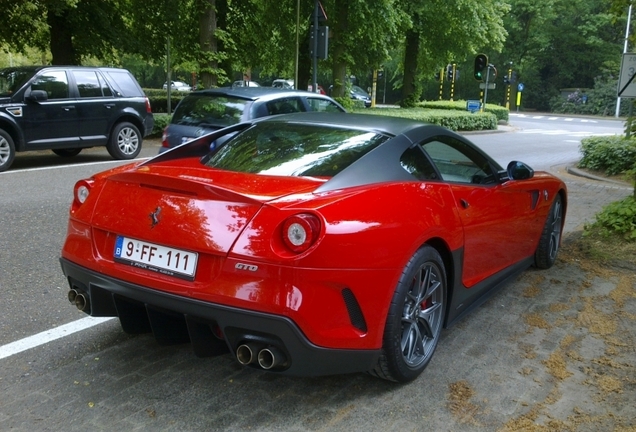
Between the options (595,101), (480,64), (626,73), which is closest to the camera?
(626,73)

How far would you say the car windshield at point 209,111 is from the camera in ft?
30.7

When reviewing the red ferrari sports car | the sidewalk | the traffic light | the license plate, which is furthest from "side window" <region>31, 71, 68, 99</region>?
the traffic light

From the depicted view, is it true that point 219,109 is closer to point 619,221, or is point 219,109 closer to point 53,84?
point 53,84

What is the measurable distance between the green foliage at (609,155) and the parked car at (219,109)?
7199 millimetres

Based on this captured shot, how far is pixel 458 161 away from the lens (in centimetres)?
444

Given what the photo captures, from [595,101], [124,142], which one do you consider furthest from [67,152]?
[595,101]

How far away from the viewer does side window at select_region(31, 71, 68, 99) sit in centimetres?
1134

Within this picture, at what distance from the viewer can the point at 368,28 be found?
23.3 m

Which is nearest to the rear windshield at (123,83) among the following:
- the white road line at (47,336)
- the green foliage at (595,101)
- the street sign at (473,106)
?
the white road line at (47,336)

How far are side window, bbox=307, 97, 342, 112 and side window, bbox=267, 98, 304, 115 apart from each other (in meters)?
0.37

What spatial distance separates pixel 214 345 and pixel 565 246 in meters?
4.75

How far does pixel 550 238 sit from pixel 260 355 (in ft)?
11.8

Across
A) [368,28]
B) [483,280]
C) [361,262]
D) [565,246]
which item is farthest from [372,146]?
[368,28]

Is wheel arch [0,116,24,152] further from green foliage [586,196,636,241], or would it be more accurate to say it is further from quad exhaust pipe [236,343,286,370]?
quad exhaust pipe [236,343,286,370]
